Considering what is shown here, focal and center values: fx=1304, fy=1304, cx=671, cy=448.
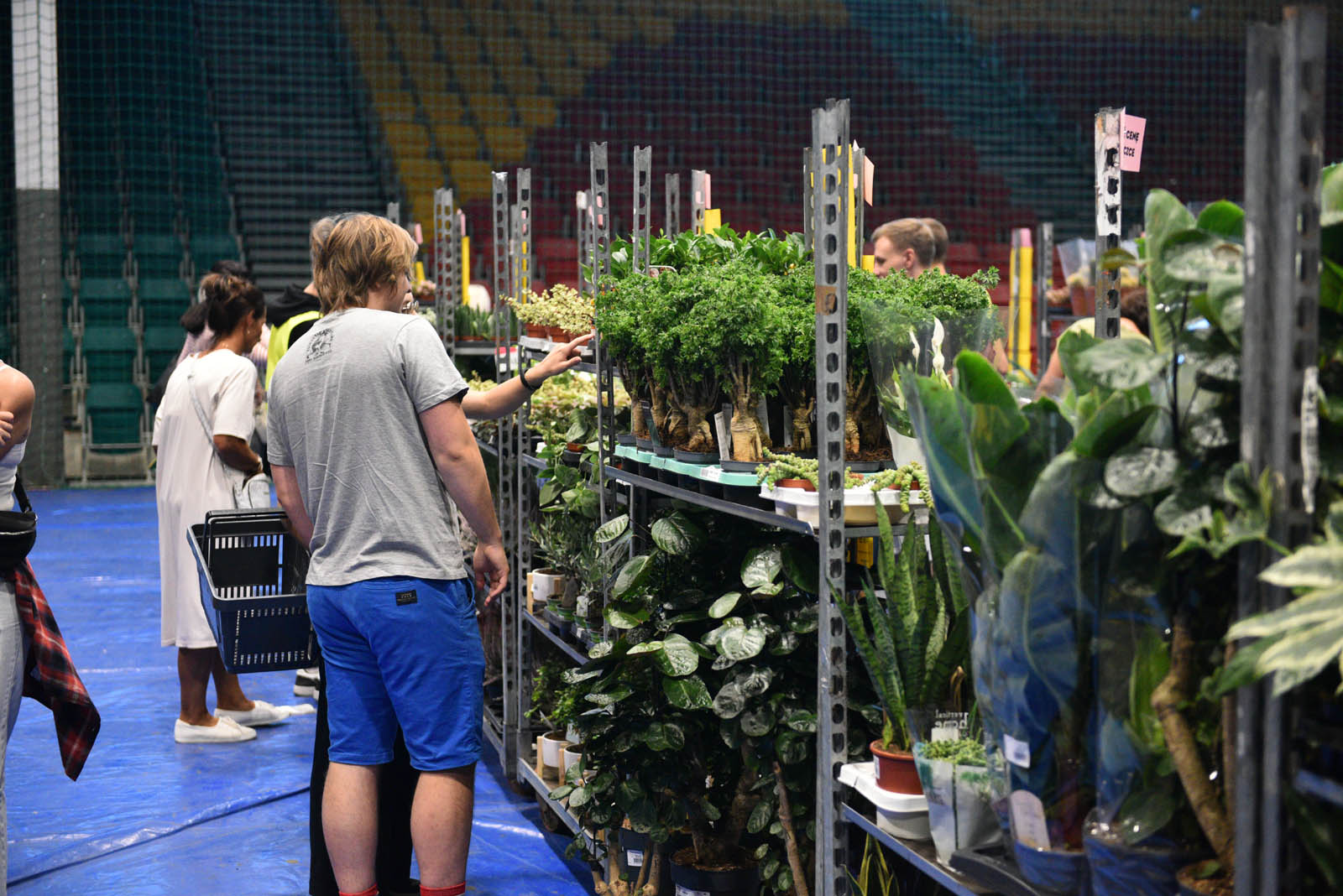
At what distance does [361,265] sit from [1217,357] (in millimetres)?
1638

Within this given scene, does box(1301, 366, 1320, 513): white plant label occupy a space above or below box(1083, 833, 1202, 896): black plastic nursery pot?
above

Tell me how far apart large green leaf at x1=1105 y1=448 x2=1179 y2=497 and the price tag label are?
2.54 ft

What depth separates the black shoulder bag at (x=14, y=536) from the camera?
2.32m

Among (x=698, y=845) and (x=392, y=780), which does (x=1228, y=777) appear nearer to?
(x=698, y=845)

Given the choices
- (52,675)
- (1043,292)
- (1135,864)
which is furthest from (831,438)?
(1043,292)

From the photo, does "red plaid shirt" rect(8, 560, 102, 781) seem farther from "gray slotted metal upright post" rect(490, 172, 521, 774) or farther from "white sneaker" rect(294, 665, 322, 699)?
"white sneaker" rect(294, 665, 322, 699)

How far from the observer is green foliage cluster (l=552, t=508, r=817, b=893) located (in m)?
2.12

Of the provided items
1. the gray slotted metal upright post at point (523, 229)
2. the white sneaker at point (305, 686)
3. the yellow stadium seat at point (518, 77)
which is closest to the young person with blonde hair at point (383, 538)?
the gray slotted metal upright post at point (523, 229)

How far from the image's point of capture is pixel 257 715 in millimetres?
4375

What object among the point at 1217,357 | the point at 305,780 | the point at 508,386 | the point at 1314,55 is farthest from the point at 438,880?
the point at 1314,55

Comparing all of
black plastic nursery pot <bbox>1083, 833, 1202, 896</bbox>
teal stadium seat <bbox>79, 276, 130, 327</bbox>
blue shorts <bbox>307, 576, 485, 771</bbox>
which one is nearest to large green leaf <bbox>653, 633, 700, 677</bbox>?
blue shorts <bbox>307, 576, 485, 771</bbox>

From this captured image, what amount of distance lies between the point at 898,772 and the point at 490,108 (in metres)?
11.9

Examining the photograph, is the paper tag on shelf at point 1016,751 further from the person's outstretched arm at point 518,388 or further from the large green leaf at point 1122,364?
the person's outstretched arm at point 518,388

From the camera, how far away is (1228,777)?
1.11 metres
